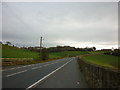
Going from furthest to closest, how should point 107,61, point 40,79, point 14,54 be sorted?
point 14,54
point 107,61
point 40,79

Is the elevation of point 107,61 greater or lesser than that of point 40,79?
lesser

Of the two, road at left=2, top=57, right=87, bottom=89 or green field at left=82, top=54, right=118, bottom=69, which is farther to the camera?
green field at left=82, top=54, right=118, bottom=69

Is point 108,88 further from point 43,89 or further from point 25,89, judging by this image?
point 25,89

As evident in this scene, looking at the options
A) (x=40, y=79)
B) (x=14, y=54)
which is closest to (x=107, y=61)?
(x=40, y=79)

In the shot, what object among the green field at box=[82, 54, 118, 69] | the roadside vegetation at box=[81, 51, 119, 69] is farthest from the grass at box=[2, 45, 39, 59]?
the green field at box=[82, 54, 118, 69]

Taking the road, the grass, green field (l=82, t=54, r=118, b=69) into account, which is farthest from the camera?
the grass

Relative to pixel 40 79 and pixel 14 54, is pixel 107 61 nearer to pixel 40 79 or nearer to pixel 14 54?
pixel 40 79

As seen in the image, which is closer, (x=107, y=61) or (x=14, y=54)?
(x=107, y=61)

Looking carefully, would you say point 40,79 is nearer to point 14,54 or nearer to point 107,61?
point 107,61

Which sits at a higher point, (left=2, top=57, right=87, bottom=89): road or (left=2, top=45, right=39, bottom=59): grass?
(left=2, top=57, right=87, bottom=89): road

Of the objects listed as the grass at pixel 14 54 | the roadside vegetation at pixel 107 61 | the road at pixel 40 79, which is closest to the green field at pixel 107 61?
the roadside vegetation at pixel 107 61

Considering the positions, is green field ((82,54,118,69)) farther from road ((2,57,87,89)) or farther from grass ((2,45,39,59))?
grass ((2,45,39,59))

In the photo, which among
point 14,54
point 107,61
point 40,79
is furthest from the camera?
point 14,54

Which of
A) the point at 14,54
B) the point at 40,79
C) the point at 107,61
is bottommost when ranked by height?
the point at 107,61
